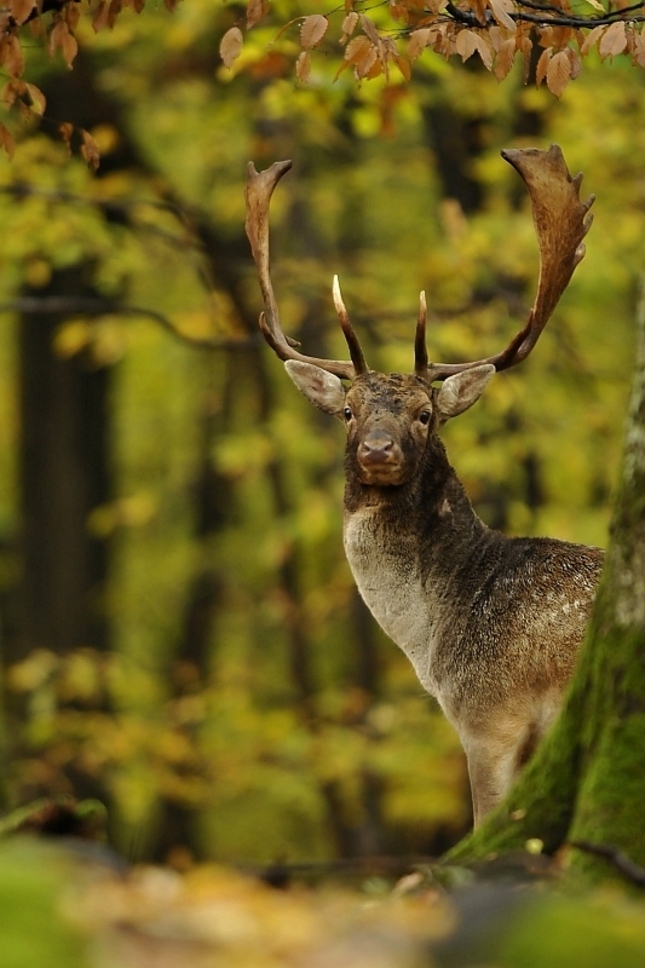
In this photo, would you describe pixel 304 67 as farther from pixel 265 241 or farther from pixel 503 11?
pixel 265 241

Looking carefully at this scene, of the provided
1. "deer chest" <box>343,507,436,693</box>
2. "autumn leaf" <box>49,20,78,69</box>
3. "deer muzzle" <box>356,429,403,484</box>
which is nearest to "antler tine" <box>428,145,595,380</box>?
"deer muzzle" <box>356,429,403,484</box>

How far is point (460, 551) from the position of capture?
729cm

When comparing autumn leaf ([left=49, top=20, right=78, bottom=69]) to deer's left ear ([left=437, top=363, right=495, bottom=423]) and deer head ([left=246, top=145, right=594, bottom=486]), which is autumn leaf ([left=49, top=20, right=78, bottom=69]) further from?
deer's left ear ([left=437, top=363, right=495, bottom=423])

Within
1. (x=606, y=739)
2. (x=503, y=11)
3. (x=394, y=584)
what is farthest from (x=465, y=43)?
(x=606, y=739)

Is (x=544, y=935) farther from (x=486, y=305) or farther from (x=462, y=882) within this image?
(x=486, y=305)

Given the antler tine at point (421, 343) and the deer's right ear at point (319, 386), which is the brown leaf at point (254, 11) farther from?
the deer's right ear at point (319, 386)

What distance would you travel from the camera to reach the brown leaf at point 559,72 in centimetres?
609

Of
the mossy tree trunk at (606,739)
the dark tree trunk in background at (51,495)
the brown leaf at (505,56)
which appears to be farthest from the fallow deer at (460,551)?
the dark tree trunk in background at (51,495)

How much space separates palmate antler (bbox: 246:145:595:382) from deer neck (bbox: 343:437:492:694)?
0.54 meters

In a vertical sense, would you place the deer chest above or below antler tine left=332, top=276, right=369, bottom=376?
below

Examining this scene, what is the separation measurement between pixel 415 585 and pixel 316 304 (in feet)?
26.8

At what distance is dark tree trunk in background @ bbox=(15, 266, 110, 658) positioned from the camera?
17.6 m

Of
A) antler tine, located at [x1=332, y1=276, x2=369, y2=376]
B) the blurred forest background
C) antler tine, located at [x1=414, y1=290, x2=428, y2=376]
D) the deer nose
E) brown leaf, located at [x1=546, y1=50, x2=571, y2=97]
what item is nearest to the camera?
brown leaf, located at [x1=546, y1=50, x2=571, y2=97]

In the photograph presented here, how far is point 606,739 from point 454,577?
2420mm
